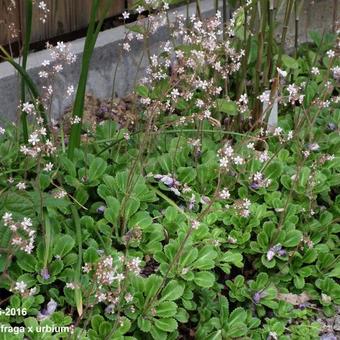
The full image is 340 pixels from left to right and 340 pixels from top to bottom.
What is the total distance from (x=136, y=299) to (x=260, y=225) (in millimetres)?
697

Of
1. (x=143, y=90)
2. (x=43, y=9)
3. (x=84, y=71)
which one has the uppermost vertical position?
(x=43, y=9)

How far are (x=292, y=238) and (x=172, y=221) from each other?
44cm

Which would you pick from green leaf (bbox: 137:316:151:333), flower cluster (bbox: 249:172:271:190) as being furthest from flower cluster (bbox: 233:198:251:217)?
green leaf (bbox: 137:316:151:333)

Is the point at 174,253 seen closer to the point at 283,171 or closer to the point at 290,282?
the point at 290,282

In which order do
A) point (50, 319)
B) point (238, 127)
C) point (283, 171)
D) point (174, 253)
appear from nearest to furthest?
point (50, 319) < point (174, 253) < point (283, 171) < point (238, 127)

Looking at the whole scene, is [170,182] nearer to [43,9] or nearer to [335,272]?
[335,272]

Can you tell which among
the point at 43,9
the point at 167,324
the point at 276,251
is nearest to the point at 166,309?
the point at 167,324

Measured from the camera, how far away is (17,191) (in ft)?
9.16

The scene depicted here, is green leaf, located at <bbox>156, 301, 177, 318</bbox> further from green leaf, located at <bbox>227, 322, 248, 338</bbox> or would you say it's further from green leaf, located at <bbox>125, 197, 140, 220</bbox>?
green leaf, located at <bbox>125, 197, 140, 220</bbox>

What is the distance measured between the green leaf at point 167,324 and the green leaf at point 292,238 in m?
0.60

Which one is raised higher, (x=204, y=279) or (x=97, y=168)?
(x=97, y=168)

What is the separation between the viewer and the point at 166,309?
2.60 m

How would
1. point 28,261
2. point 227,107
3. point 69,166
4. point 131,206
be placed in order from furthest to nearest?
point 227,107, point 69,166, point 131,206, point 28,261

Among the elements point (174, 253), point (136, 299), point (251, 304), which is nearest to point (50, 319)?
point (136, 299)
